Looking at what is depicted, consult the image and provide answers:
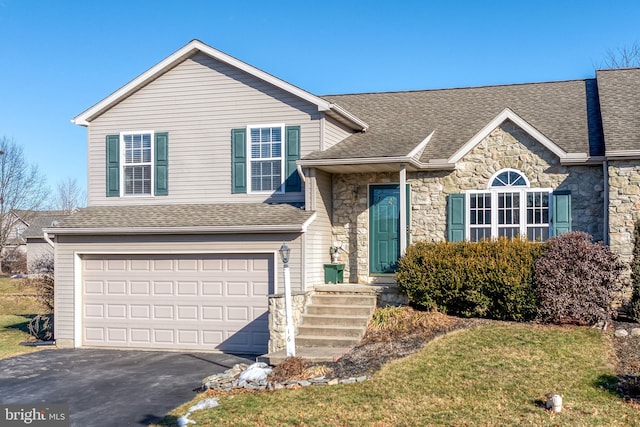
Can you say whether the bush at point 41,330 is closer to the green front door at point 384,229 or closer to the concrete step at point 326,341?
the concrete step at point 326,341

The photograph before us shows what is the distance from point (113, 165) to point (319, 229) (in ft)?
17.2

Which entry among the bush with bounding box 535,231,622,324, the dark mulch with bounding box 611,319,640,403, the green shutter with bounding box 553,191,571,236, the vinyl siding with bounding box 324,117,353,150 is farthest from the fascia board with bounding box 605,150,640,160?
the vinyl siding with bounding box 324,117,353,150

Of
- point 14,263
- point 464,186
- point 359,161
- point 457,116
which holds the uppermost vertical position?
point 457,116

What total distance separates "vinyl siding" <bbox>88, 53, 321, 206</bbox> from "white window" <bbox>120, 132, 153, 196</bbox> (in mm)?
183

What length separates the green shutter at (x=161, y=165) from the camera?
50.6ft

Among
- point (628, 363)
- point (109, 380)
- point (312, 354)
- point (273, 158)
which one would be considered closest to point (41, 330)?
point (109, 380)

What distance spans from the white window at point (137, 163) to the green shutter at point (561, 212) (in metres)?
9.00

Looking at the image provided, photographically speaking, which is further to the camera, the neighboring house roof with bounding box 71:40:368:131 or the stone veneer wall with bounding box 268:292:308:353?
the neighboring house roof with bounding box 71:40:368:131

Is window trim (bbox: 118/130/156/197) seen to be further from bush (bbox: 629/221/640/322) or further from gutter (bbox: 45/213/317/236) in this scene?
bush (bbox: 629/221/640/322)

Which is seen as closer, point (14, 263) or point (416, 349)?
point (416, 349)

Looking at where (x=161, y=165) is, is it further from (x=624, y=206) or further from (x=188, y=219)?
(x=624, y=206)

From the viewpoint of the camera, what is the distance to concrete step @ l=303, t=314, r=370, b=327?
42.0 feet

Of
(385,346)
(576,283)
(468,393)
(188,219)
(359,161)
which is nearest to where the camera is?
(468,393)

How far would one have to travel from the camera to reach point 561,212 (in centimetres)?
1395
